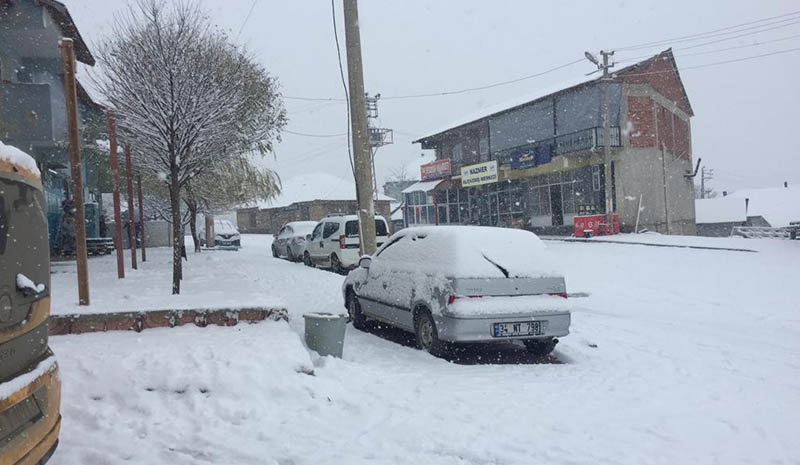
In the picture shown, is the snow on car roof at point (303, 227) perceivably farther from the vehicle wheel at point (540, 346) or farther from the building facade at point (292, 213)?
the building facade at point (292, 213)

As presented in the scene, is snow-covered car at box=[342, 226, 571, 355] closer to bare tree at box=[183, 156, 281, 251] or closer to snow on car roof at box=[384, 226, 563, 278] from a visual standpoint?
snow on car roof at box=[384, 226, 563, 278]

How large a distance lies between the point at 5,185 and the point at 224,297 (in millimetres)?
4456

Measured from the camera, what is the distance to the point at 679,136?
109ft

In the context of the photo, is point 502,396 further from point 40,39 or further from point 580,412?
point 40,39

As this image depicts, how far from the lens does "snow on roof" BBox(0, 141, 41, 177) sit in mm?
2488

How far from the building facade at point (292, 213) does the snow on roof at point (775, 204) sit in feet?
112

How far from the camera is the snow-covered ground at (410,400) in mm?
3857

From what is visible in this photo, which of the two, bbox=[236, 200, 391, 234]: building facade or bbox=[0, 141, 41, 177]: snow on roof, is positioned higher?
bbox=[236, 200, 391, 234]: building facade

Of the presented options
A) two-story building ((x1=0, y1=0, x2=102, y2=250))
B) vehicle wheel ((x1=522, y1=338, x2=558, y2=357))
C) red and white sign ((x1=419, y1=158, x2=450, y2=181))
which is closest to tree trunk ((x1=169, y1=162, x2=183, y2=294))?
vehicle wheel ((x1=522, y1=338, x2=558, y2=357))

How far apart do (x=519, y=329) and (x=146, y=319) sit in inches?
153

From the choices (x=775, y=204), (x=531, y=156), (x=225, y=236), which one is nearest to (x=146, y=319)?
(x=225, y=236)

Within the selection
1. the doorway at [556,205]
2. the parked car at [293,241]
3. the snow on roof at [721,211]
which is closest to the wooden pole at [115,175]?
the parked car at [293,241]

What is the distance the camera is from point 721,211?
44156mm

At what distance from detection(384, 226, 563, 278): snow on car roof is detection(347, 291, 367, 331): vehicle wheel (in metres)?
1.82
